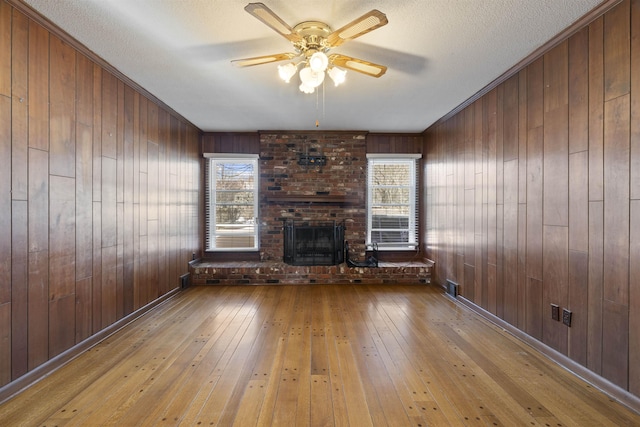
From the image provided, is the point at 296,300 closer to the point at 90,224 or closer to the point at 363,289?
the point at 363,289

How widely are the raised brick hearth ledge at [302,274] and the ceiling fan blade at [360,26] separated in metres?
3.34

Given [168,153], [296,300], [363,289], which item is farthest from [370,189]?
[168,153]

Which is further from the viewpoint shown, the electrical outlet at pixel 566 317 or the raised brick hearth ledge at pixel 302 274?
the raised brick hearth ledge at pixel 302 274

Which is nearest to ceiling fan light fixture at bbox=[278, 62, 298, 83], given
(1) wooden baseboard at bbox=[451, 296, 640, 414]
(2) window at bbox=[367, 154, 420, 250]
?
(1) wooden baseboard at bbox=[451, 296, 640, 414]

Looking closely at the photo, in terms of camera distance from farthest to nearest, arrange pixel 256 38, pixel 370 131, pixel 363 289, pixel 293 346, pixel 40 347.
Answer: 1. pixel 370 131
2. pixel 363 289
3. pixel 293 346
4. pixel 256 38
5. pixel 40 347

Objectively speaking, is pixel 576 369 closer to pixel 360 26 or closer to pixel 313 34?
pixel 360 26

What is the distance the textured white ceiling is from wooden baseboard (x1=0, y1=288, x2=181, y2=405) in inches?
97.6

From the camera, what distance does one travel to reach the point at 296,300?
3.74 m

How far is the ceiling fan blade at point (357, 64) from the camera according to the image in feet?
6.97

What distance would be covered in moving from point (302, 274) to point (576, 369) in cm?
328

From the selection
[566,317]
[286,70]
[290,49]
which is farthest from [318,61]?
[566,317]

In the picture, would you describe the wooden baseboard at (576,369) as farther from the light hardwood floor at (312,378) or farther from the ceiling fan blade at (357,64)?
the ceiling fan blade at (357,64)

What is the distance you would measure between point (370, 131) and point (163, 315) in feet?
13.4

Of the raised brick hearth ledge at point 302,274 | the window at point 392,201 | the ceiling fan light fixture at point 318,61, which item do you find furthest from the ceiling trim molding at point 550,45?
the raised brick hearth ledge at point 302,274
